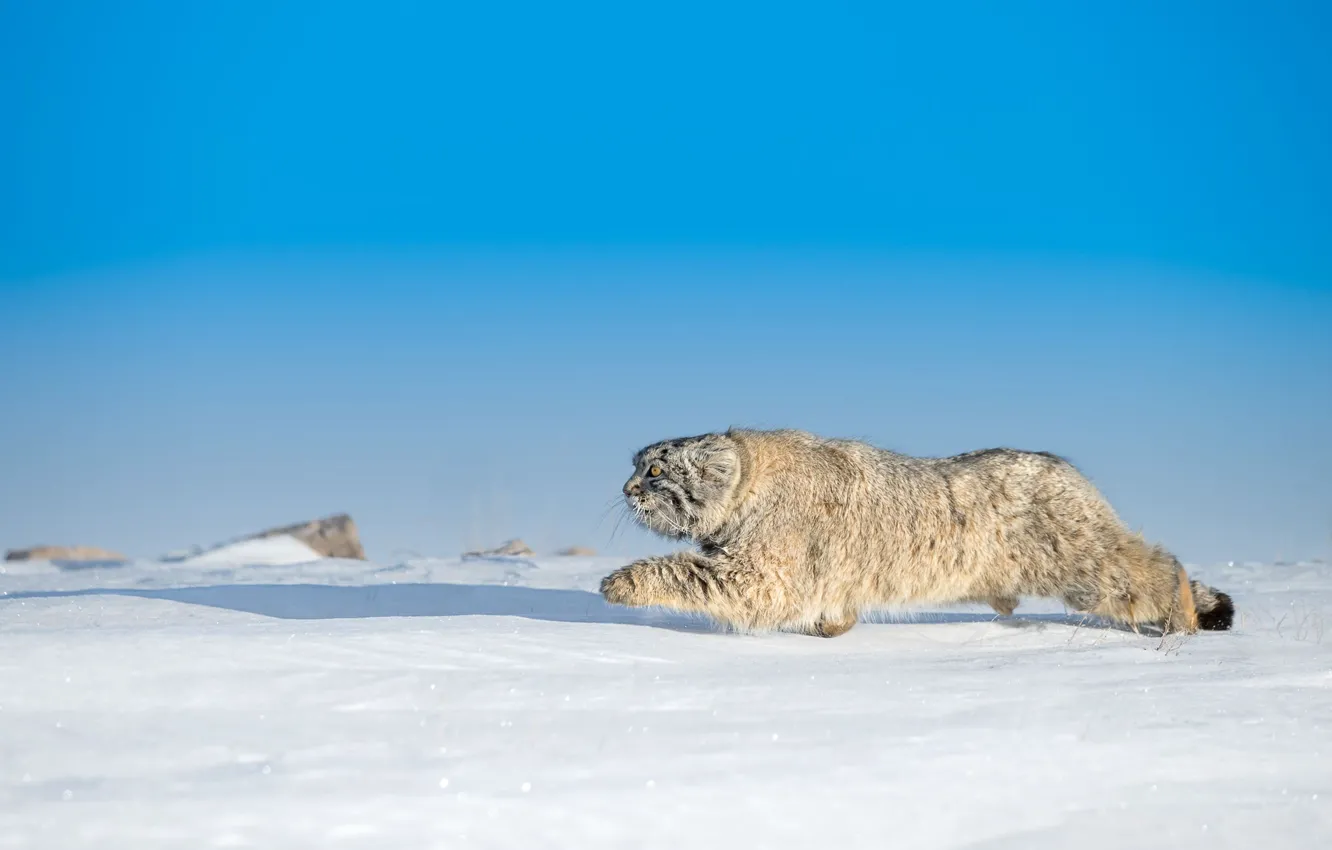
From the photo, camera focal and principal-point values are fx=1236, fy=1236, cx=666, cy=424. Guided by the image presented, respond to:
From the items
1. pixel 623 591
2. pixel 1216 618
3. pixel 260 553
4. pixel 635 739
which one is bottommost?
pixel 635 739

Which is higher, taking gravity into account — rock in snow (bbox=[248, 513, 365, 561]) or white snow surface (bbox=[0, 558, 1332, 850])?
rock in snow (bbox=[248, 513, 365, 561])

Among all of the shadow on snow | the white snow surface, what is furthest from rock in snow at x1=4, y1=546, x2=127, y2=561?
the white snow surface

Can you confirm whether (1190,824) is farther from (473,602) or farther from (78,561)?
(78,561)

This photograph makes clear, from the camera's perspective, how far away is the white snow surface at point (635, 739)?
4770 millimetres

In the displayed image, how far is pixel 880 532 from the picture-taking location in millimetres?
8391

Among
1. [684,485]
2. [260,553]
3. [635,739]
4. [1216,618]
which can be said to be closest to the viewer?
[635,739]

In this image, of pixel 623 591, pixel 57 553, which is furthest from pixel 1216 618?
pixel 57 553

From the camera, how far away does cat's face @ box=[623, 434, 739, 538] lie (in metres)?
8.33

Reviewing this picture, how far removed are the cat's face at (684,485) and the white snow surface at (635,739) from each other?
2.44ft

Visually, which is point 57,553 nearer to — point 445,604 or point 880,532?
point 445,604

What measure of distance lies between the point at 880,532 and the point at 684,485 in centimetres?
137

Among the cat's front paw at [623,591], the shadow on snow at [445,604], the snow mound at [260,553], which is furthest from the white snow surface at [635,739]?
the snow mound at [260,553]

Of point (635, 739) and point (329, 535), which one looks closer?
point (635, 739)

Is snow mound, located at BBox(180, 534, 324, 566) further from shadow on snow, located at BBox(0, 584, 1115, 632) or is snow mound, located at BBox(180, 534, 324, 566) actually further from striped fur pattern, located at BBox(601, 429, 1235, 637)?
striped fur pattern, located at BBox(601, 429, 1235, 637)
